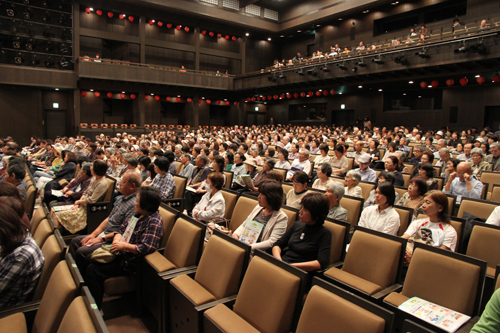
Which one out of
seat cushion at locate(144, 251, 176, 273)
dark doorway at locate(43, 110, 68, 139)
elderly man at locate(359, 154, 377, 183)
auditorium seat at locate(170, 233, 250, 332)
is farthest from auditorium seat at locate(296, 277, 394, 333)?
dark doorway at locate(43, 110, 68, 139)

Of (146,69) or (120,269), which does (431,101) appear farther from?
(120,269)

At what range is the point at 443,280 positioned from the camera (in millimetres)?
1801

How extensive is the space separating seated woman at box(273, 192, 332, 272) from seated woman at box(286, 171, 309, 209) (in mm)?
827

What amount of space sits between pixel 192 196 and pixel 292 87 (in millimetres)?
12946

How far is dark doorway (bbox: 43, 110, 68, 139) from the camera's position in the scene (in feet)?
55.0

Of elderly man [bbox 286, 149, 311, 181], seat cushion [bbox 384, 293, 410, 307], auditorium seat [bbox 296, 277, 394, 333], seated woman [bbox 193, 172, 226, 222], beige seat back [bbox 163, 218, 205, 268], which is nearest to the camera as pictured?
auditorium seat [bbox 296, 277, 394, 333]

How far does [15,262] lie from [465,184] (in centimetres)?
454

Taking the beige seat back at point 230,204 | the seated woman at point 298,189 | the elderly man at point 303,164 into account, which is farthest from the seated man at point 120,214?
the elderly man at point 303,164

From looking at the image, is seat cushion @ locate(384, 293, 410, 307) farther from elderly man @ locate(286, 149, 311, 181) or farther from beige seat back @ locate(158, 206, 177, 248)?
elderly man @ locate(286, 149, 311, 181)

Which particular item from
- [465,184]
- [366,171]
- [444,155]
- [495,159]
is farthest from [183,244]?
[495,159]

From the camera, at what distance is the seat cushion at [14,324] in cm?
161

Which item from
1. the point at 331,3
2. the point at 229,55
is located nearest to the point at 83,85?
the point at 229,55

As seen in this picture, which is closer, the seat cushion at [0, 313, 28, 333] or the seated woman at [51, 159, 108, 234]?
the seat cushion at [0, 313, 28, 333]

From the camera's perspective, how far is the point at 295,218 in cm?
274
